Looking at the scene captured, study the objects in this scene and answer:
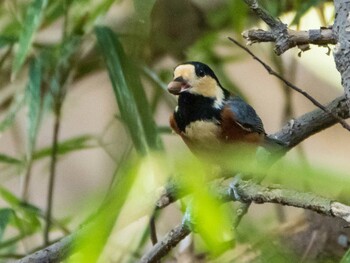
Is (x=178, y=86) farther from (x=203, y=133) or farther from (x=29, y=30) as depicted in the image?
(x=29, y=30)

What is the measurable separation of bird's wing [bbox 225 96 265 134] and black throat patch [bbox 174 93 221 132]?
0.02 metres

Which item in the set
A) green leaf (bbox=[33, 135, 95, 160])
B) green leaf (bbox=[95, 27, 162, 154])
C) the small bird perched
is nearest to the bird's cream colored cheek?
the small bird perched

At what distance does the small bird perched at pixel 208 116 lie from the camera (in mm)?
735

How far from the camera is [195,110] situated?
2.51ft

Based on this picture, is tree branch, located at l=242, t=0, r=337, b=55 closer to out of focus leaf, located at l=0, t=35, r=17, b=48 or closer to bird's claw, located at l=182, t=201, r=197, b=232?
bird's claw, located at l=182, t=201, r=197, b=232

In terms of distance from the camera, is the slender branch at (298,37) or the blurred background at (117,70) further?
the blurred background at (117,70)

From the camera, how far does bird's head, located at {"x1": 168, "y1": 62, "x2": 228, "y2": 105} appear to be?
0.72 m

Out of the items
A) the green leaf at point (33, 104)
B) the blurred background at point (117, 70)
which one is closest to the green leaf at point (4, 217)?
the blurred background at point (117, 70)

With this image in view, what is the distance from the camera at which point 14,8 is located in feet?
4.06

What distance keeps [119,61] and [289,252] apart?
0.98ft

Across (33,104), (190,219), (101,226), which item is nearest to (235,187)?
(190,219)

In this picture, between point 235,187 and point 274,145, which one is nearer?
point 235,187

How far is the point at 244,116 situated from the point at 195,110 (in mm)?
49

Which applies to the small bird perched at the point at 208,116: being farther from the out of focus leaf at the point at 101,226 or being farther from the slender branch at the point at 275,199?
the out of focus leaf at the point at 101,226
